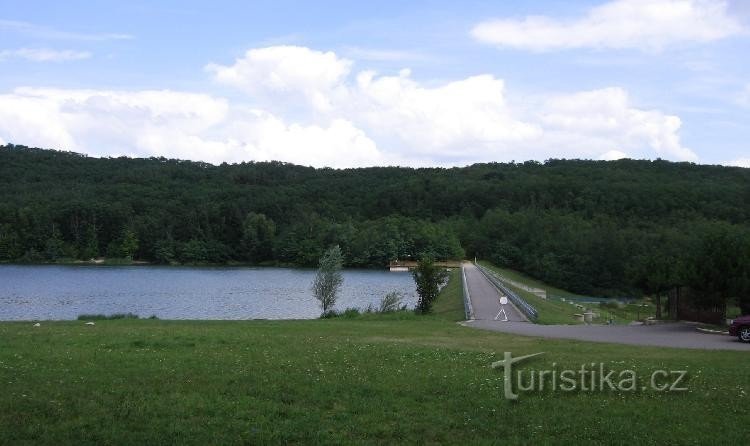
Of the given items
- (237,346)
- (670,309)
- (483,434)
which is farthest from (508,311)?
(483,434)

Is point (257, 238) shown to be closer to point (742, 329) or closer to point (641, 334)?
point (641, 334)

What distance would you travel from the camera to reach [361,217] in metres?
179

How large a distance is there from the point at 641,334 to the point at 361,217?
503ft

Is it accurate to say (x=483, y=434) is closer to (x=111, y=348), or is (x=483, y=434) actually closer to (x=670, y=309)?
(x=111, y=348)

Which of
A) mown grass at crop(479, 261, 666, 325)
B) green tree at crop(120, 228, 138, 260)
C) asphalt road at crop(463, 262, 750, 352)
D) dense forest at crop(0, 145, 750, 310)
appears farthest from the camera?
green tree at crop(120, 228, 138, 260)

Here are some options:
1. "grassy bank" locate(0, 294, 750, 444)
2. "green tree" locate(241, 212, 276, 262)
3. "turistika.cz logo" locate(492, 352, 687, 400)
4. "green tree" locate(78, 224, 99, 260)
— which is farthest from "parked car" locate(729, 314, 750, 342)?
"green tree" locate(78, 224, 99, 260)

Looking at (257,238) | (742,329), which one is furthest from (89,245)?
(742,329)

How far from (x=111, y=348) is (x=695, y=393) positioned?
12.4 m

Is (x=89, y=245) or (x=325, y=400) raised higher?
(x=89, y=245)

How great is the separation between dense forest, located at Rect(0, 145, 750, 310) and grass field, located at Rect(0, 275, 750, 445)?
99962 millimetres

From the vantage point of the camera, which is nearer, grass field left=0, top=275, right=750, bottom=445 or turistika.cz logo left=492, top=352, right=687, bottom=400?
grass field left=0, top=275, right=750, bottom=445

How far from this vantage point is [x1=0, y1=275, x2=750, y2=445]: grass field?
914cm

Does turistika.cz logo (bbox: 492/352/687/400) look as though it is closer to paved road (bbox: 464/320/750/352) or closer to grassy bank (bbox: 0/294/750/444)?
grassy bank (bbox: 0/294/750/444)

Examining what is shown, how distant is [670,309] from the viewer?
3584 cm
